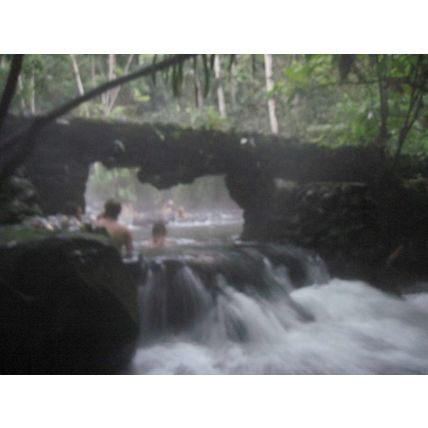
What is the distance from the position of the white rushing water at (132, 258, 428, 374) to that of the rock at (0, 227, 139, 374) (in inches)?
6.9

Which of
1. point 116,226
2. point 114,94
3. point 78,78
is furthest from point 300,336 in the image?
point 78,78

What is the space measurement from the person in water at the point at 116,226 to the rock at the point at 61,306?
2.1 inches

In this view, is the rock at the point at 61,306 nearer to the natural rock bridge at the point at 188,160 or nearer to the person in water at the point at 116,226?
the person in water at the point at 116,226

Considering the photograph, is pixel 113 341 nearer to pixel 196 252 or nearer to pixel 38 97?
pixel 196 252

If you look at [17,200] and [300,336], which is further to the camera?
[300,336]

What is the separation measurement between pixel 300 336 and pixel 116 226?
1050 mm

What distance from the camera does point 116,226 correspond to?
7.05ft

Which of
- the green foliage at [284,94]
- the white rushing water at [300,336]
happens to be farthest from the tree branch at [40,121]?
the white rushing water at [300,336]

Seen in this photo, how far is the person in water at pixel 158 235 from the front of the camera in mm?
2180

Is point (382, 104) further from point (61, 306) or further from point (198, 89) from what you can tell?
point (61, 306)

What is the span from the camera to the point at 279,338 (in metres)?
2.19

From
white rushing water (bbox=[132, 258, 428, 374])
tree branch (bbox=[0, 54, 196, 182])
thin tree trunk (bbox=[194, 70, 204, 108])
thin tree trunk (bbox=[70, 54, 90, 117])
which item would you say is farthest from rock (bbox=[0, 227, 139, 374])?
thin tree trunk (bbox=[194, 70, 204, 108])

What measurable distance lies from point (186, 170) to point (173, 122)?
0.84 ft
